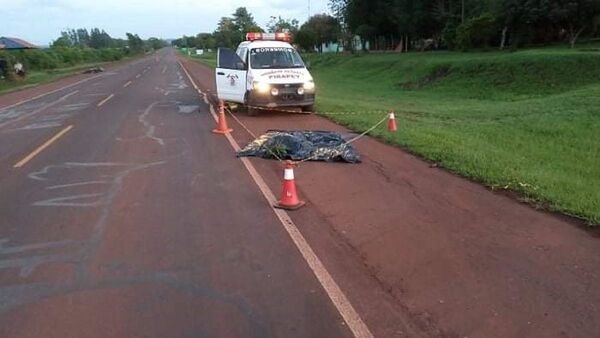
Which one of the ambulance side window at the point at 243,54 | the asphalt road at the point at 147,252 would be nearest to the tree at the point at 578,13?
the ambulance side window at the point at 243,54

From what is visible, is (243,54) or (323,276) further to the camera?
(243,54)

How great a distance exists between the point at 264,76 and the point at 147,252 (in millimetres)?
10204

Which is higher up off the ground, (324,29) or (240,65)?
(324,29)

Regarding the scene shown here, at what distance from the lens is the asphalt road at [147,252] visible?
161 inches

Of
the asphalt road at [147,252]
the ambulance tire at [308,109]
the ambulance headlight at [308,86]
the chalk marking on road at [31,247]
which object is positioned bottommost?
the ambulance tire at [308,109]

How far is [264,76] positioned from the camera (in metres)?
15.1

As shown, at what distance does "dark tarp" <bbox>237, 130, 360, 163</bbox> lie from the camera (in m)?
9.60

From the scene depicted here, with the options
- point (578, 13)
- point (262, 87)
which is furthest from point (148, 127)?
point (578, 13)

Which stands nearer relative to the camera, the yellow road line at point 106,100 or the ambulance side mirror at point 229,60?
the ambulance side mirror at point 229,60

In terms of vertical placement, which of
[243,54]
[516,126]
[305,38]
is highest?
[305,38]

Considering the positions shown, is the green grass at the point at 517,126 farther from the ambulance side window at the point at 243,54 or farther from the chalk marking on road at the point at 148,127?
the chalk marking on road at the point at 148,127

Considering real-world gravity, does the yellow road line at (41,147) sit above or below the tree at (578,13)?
below

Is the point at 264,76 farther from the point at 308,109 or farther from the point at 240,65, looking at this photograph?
the point at 308,109

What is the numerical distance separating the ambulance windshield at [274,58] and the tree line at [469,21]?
85.0 ft
